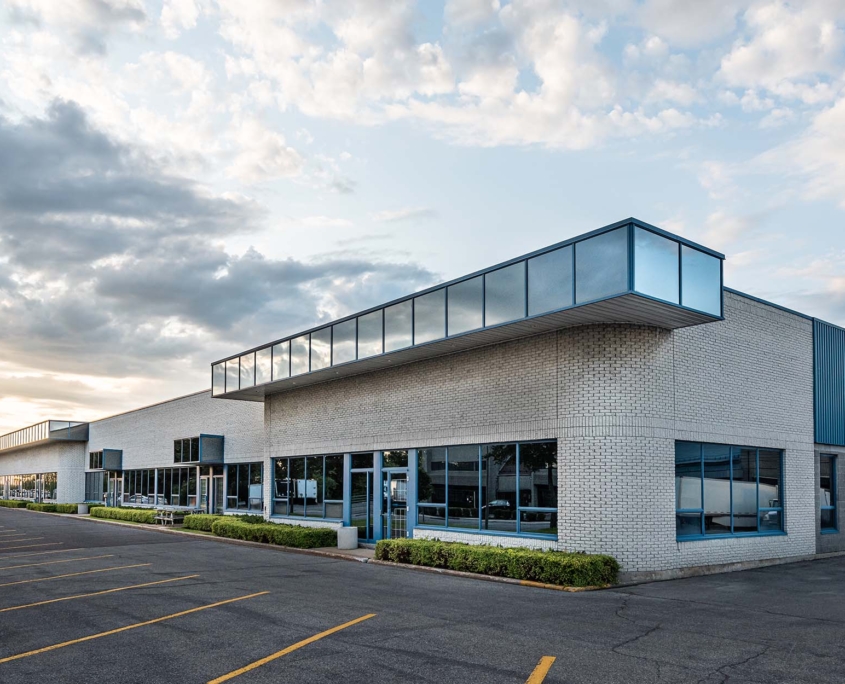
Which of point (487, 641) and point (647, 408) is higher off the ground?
point (647, 408)

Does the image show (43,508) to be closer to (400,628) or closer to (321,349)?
(321,349)

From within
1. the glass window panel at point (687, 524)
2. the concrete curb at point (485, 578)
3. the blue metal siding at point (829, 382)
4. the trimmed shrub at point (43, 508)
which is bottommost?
the trimmed shrub at point (43, 508)

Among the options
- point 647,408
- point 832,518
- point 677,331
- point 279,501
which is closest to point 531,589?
point 647,408

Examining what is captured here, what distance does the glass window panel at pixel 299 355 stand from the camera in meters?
26.4

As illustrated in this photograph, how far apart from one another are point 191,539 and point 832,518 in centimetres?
2220

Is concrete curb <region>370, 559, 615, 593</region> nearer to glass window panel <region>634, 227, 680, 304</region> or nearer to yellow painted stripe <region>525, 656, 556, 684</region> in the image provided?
Result: glass window panel <region>634, 227, 680, 304</region>

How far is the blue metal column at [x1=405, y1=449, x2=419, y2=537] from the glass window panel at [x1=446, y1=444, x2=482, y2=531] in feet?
5.15

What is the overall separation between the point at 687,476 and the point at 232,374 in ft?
59.9

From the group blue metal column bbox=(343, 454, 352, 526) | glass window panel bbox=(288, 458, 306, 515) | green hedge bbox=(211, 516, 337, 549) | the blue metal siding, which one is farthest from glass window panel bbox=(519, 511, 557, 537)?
glass window panel bbox=(288, 458, 306, 515)

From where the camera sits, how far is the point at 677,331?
1892cm

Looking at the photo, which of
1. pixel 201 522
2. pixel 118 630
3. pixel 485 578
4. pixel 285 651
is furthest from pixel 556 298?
pixel 201 522

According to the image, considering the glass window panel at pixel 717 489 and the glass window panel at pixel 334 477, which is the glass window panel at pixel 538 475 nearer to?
the glass window panel at pixel 717 489

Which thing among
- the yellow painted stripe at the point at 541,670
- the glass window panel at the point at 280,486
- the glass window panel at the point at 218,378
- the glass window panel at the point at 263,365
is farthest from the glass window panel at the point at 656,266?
the glass window panel at the point at 218,378

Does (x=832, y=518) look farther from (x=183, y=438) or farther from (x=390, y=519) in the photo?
(x=183, y=438)
